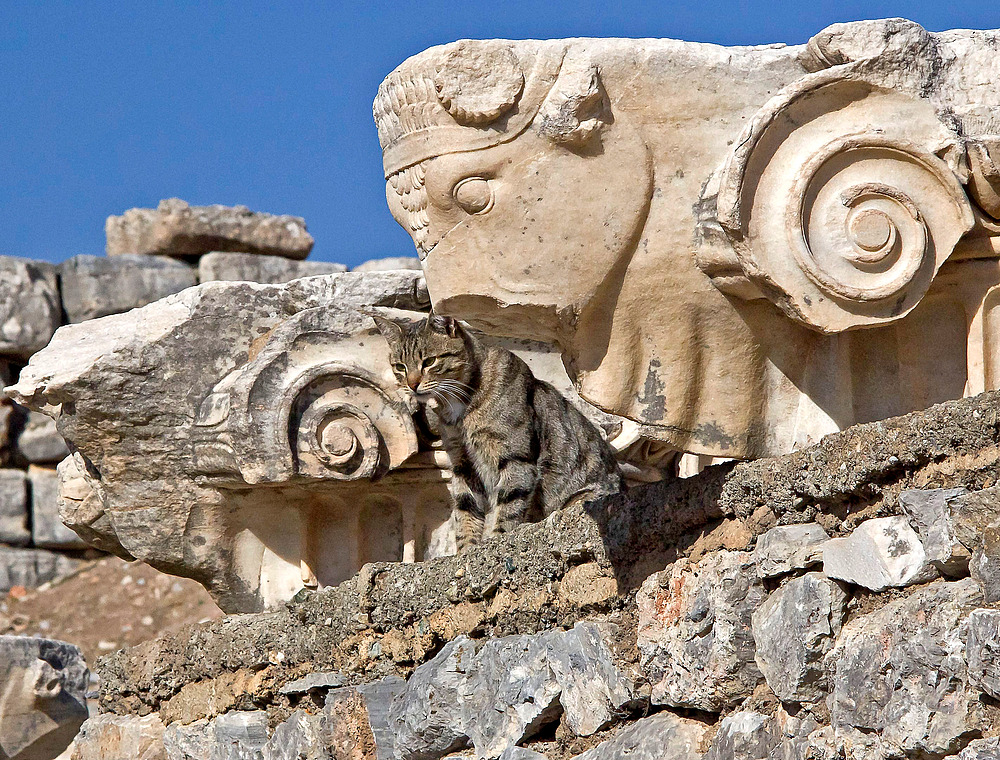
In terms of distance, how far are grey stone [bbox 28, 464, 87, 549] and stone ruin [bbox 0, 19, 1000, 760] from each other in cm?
851

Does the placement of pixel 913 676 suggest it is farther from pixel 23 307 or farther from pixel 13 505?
pixel 13 505

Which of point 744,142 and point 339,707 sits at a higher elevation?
point 744,142

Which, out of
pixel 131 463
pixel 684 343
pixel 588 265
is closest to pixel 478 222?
pixel 588 265

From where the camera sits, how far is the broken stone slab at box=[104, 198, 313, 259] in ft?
38.3

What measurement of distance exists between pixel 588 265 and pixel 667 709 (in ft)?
3.26

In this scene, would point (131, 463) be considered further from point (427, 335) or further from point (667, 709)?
point (667, 709)

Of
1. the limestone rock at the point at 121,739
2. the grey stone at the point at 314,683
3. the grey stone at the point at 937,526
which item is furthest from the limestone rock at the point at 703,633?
the limestone rock at the point at 121,739

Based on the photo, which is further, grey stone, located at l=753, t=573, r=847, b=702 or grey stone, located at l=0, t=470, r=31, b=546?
grey stone, located at l=0, t=470, r=31, b=546

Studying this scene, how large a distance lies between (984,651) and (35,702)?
5536 millimetres

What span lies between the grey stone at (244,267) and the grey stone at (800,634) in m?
9.10

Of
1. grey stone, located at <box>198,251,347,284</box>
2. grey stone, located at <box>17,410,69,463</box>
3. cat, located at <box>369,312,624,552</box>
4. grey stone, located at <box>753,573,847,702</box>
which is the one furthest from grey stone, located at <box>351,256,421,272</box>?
grey stone, located at <box>753,573,847,702</box>

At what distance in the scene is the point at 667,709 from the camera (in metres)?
2.78

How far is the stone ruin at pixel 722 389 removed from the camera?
90.1 inches

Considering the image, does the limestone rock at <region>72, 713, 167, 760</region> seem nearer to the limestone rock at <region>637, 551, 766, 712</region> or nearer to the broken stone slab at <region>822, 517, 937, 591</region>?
the limestone rock at <region>637, 551, 766, 712</region>
